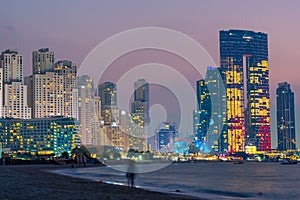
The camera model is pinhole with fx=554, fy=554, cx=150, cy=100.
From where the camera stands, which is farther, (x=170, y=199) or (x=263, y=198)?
(x=263, y=198)

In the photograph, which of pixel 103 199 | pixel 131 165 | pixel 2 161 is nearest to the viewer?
pixel 103 199

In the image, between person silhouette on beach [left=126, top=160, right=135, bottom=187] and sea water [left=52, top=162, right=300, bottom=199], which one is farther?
sea water [left=52, top=162, right=300, bottom=199]

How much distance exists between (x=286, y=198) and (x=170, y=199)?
15.6 meters

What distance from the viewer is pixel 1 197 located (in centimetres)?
2348

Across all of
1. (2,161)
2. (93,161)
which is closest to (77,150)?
(93,161)

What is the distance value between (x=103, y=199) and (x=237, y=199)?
15468 millimetres

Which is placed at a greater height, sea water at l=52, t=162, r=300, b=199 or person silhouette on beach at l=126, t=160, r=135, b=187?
person silhouette on beach at l=126, t=160, r=135, b=187

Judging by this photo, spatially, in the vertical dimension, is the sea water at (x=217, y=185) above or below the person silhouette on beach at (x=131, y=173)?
below

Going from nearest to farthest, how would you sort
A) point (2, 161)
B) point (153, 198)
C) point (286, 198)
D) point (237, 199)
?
1. point (153, 198)
2. point (237, 199)
3. point (286, 198)
4. point (2, 161)

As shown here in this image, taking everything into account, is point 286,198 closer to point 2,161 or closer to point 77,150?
point 2,161

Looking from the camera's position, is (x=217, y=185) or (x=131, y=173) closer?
(x=131, y=173)

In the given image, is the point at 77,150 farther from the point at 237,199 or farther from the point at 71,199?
the point at 71,199

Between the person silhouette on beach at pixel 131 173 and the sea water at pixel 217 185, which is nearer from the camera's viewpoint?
the person silhouette on beach at pixel 131 173

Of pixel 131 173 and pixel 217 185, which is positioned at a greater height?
pixel 131 173
